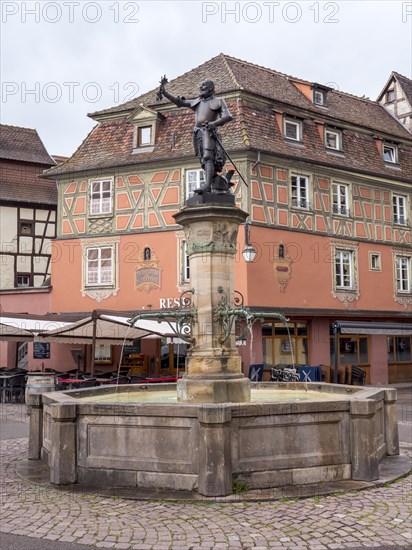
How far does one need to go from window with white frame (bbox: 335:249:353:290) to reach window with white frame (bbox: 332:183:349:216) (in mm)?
1577

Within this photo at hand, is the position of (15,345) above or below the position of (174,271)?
below

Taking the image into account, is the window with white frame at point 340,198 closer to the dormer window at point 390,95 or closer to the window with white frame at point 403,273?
the window with white frame at point 403,273

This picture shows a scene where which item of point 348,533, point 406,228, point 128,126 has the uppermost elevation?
point 128,126

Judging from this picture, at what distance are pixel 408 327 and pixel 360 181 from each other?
6296mm

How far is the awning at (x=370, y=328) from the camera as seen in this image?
925 inches

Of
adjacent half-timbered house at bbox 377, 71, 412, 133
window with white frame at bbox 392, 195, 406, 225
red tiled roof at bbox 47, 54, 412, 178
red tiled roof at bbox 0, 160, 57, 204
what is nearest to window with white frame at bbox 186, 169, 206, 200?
red tiled roof at bbox 47, 54, 412, 178

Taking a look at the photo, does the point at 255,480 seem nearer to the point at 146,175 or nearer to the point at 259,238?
the point at 259,238

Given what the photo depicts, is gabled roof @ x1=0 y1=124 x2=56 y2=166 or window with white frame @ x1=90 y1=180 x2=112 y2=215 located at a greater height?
gabled roof @ x1=0 y1=124 x2=56 y2=166

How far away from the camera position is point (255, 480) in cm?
712

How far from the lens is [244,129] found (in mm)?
23906

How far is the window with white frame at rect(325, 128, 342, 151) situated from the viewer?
27273 mm

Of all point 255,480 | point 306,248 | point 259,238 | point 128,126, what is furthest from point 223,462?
point 128,126

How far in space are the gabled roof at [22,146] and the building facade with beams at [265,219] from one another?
25.0ft

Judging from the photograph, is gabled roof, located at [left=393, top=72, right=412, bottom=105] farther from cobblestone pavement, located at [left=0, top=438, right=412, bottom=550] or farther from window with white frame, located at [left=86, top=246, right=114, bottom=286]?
cobblestone pavement, located at [left=0, top=438, right=412, bottom=550]
